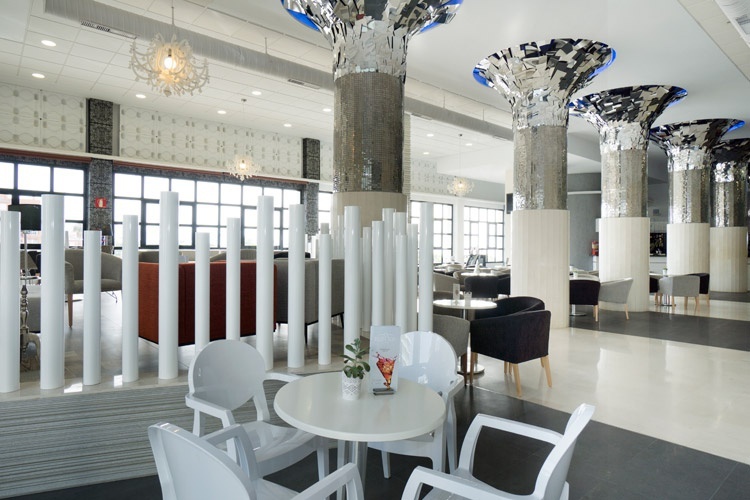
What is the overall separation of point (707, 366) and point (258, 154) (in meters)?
11.3

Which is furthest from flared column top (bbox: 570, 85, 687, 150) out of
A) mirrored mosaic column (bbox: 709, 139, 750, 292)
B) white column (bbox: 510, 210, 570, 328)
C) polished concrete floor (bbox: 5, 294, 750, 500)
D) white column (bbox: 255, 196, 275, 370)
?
white column (bbox: 255, 196, 275, 370)

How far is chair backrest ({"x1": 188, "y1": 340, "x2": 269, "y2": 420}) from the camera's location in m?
2.18

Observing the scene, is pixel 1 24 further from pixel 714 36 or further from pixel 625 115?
pixel 625 115

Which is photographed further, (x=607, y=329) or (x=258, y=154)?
(x=258, y=154)

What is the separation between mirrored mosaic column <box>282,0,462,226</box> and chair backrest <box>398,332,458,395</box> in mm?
2262

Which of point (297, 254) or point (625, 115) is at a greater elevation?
point (625, 115)

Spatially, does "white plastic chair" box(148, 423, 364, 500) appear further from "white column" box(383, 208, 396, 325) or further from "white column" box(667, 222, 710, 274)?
"white column" box(667, 222, 710, 274)

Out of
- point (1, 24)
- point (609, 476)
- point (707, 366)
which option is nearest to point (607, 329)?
point (707, 366)

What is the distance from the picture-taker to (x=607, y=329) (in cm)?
747

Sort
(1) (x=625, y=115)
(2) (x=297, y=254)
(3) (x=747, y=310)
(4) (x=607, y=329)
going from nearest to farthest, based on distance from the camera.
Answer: (2) (x=297, y=254) < (4) (x=607, y=329) < (1) (x=625, y=115) < (3) (x=747, y=310)

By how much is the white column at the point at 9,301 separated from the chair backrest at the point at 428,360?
2.09 metres

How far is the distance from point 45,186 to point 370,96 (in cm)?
907

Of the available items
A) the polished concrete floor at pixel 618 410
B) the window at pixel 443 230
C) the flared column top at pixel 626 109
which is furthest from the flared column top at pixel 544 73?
the window at pixel 443 230

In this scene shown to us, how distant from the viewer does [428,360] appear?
256cm
